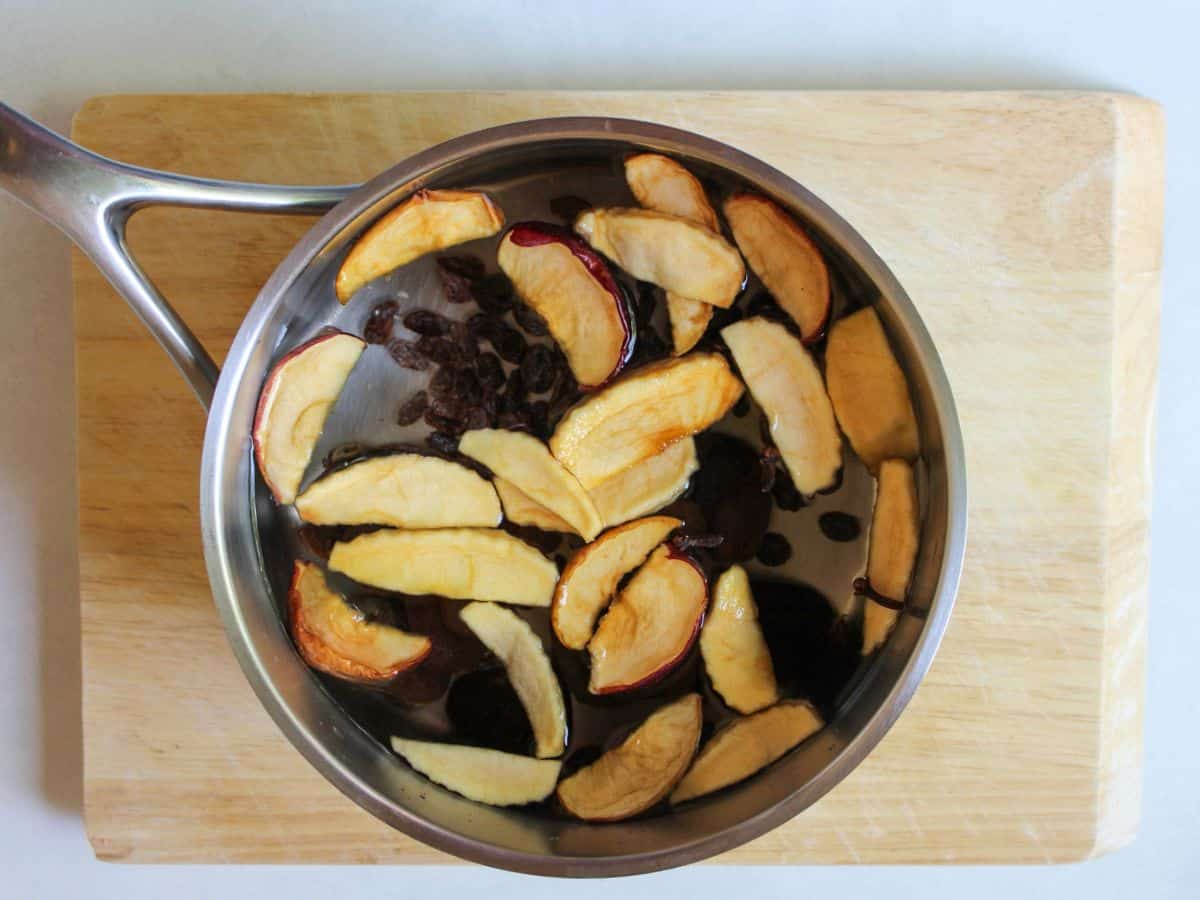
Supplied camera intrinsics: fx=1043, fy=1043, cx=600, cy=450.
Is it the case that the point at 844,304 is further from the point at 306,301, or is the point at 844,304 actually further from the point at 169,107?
the point at 169,107

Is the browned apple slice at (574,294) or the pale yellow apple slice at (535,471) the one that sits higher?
the browned apple slice at (574,294)

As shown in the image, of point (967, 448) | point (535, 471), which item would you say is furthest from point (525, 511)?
point (967, 448)

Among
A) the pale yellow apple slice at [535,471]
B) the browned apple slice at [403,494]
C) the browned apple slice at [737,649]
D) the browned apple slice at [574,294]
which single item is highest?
the browned apple slice at [574,294]

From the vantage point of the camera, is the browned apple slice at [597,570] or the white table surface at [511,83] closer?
the browned apple slice at [597,570]

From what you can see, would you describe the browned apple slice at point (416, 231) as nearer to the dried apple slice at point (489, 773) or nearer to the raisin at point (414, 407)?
the raisin at point (414, 407)

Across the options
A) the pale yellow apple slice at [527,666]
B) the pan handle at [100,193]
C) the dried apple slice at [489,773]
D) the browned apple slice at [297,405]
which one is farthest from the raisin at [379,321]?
the dried apple slice at [489,773]

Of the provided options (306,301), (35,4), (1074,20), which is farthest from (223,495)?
(1074,20)

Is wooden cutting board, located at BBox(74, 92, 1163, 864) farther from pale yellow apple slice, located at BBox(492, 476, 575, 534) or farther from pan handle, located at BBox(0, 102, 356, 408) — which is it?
pale yellow apple slice, located at BBox(492, 476, 575, 534)
